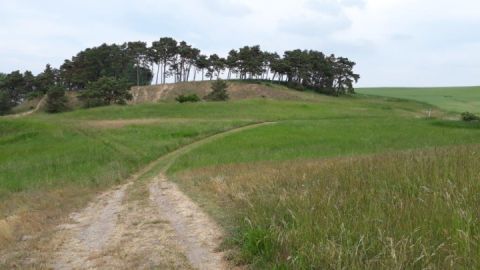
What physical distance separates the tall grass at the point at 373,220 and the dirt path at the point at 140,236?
0.66 meters

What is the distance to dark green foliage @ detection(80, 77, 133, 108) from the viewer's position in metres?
98.0

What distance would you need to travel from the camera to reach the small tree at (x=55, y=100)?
9862cm

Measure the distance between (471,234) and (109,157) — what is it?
2703 cm

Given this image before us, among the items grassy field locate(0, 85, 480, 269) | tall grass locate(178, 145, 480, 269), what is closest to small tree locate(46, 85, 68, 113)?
grassy field locate(0, 85, 480, 269)

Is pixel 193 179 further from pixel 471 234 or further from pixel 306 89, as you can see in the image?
pixel 306 89

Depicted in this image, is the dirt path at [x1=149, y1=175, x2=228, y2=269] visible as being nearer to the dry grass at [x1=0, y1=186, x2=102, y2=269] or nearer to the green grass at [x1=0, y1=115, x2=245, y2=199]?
the dry grass at [x1=0, y1=186, x2=102, y2=269]

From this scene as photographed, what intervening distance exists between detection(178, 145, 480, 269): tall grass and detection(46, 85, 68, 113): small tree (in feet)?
314

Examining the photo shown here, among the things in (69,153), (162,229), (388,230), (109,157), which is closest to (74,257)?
(162,229)

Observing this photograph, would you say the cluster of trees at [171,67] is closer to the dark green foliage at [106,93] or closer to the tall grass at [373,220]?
the dark green foliage at [106,93]

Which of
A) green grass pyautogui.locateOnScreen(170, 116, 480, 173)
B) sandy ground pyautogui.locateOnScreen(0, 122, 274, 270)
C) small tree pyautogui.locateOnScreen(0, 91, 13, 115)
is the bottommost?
small tree pyautogui.locateOnScreen(0, 91, 13, 115)

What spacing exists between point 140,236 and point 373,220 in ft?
17.2

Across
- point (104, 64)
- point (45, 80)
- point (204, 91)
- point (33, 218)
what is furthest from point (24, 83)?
point (33, 218)

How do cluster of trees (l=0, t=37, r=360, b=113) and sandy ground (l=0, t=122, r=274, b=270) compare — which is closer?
sandy ground (l=0, t=122, r=274, b=270)

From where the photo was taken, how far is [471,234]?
6016 millimetres
